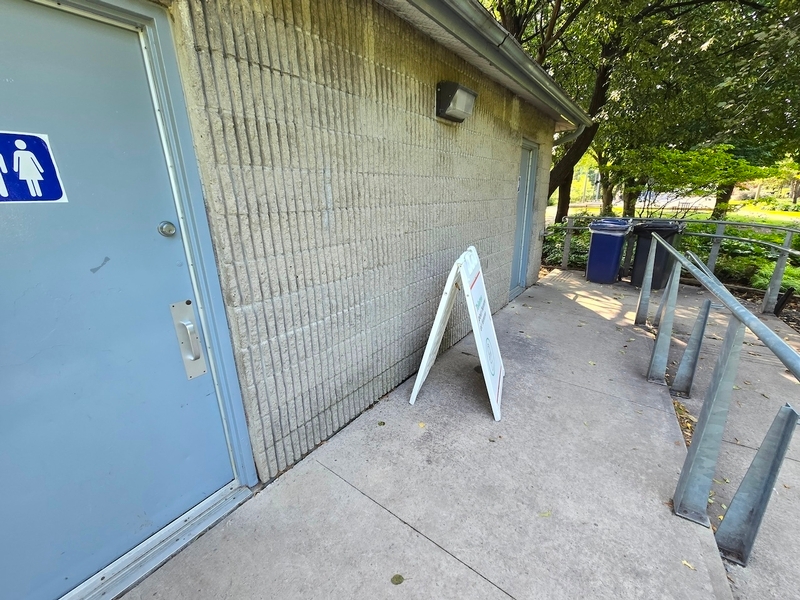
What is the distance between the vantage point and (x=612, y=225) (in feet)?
21.2

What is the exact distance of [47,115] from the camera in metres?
1.20

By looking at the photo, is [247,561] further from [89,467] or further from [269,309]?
[269,309]

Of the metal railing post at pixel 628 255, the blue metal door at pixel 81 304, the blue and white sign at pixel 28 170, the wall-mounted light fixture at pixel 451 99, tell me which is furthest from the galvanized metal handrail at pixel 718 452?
the metal railing post at pixel 628 255

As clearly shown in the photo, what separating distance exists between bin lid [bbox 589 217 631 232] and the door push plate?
6.79m

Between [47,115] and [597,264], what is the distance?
7347 millimetres

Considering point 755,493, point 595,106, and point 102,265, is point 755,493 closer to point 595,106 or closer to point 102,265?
point 102,265

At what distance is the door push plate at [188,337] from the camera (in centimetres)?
163

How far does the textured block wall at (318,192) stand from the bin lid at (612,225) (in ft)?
14.1

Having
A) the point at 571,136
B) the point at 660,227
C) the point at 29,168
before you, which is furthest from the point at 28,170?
the point at 660,227

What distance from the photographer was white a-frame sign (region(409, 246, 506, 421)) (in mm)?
2496

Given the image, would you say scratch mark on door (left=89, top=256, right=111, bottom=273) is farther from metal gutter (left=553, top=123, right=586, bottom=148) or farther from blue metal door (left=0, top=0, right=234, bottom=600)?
metal gutter (left=553, top=123, right=586, bottom=148)

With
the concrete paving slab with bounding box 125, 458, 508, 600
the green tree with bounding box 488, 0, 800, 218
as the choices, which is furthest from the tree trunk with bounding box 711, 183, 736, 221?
the concrete paving slab with bounding box 125, 458, 508, 600

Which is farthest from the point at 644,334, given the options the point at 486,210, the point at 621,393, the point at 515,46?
the point at 515,46

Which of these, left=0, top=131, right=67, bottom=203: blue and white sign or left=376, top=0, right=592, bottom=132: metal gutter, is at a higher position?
left=376, top=0, right=592, bottom=132: metal gutter
